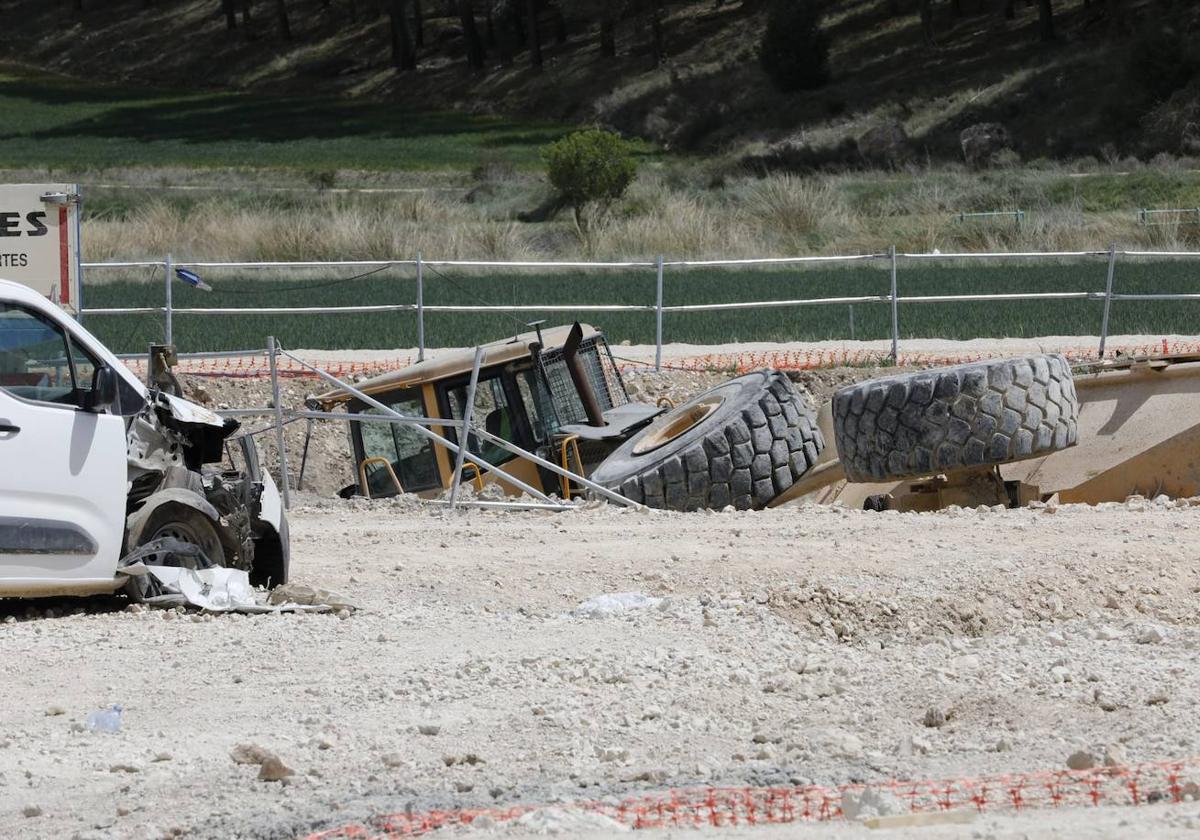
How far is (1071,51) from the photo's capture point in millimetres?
70438

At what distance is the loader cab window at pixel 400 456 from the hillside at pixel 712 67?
153 feet

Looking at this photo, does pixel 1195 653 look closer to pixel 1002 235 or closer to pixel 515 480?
pixel 515 480

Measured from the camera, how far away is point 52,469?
28.6ft

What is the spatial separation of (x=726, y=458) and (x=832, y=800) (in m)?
7.85

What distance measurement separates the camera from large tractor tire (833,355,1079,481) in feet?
39.1

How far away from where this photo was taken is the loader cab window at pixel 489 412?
14055 mm

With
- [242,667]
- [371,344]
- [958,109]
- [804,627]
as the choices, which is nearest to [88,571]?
[242,667]

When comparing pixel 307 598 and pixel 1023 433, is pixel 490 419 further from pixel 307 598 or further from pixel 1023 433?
pixel 307 598

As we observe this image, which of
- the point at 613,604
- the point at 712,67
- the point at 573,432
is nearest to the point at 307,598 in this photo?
the point at 613,604

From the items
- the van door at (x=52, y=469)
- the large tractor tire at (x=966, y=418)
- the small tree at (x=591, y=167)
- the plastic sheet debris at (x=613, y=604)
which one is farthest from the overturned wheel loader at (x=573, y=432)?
the small tree at (x=591, y=167)

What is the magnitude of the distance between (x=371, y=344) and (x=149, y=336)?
3.30 m

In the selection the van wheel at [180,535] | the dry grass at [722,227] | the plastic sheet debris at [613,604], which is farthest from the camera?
the dry grass at [722,227]

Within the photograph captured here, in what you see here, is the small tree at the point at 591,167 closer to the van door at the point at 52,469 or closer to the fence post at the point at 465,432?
the fence post at the point at 465,432

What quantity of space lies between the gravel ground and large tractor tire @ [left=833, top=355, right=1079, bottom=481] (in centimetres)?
107
